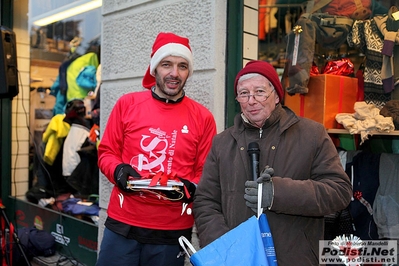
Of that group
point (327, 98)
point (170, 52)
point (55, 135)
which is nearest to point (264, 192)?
point (170, 52)

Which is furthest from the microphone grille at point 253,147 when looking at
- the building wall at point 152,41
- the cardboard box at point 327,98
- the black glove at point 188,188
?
the cardboard box at point 327,98

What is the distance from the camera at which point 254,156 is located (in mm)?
1898

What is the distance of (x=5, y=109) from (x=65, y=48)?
48.2 inches

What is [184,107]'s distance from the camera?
8.65 ft

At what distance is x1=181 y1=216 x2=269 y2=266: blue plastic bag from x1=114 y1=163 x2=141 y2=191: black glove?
73 cm

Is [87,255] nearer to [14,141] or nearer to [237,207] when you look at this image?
[14,141]

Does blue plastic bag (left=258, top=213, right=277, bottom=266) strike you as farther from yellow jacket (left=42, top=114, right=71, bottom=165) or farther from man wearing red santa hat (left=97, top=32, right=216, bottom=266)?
yellow jacket (left=42, top=114, right=71, bottom=165)

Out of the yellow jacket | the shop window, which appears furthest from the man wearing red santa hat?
the yellow jacket

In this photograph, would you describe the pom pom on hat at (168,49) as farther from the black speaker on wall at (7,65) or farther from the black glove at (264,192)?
the black speaker on wall at (7,65)

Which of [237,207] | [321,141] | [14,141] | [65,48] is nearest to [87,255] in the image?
[14,141]

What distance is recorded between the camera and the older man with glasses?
1845 millimetres

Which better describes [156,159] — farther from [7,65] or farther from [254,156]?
[7,65]

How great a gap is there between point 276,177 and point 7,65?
10.8 ft

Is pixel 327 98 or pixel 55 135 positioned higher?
pixel 327 98
